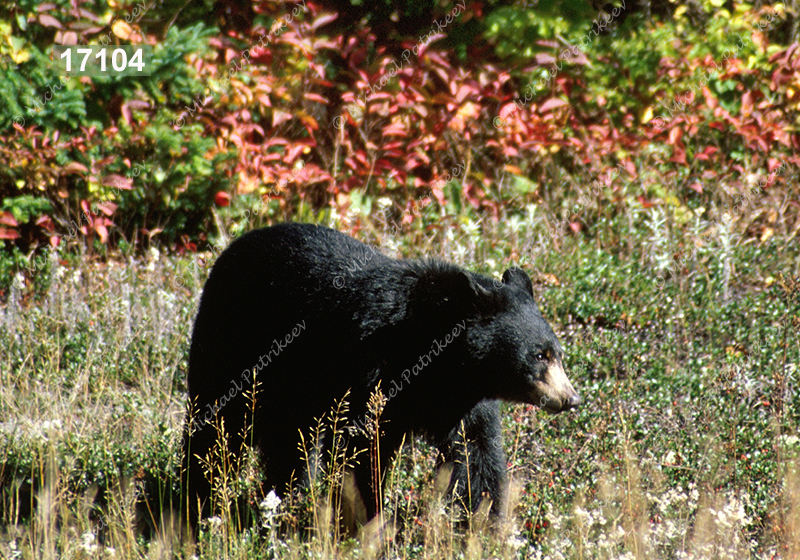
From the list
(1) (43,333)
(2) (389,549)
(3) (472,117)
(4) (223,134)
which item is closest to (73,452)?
(1) (43,333)

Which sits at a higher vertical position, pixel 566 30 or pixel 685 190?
pixel 566 30

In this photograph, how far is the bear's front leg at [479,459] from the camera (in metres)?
3.31

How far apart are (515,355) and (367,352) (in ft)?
1.89

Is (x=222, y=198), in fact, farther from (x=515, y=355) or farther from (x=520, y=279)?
(x=515, y=355)

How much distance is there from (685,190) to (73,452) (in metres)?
4.77

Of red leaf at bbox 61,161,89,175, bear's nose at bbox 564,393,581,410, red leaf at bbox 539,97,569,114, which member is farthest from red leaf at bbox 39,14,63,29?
bear's nose at bbox 564,393,581,410

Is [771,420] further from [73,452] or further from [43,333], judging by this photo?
[43,333]

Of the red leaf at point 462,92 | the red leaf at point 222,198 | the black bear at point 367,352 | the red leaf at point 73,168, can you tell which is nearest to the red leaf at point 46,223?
the red leaf at point 73,168

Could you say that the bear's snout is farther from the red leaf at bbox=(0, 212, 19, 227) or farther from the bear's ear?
the red leaf at bbox=(0, 212, 19, 227)

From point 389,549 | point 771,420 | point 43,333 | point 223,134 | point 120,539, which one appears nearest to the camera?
point 120,539

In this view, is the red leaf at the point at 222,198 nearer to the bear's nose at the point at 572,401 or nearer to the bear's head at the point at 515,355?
the bear's head at the point at 515,355

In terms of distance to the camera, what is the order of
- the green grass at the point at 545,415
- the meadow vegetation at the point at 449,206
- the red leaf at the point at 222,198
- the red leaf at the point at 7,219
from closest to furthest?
1. the green grass at the point at 545,415
2. the meadow vegetation at the point at 449,206
3. the red leaf at the point at 7,219
4. the red leaf at the point at 222,198

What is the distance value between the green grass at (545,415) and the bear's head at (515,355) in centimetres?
26

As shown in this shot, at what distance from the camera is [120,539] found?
9.52 feet
